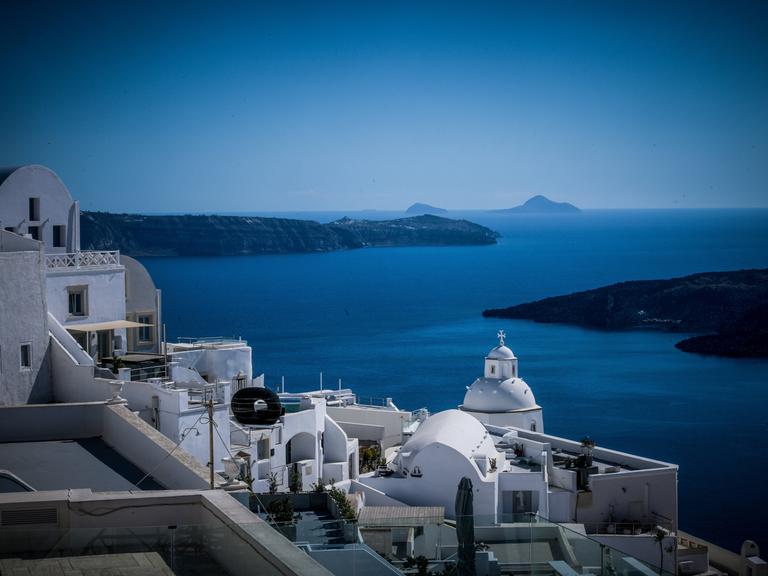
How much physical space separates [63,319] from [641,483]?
2208cm

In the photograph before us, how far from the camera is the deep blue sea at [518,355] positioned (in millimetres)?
63344

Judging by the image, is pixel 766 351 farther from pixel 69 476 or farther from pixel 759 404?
pixel 69 476

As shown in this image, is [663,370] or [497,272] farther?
[497,272]

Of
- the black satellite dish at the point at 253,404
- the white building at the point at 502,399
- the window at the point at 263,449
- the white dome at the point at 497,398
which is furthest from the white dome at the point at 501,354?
the black satellite dish at the point at 253,404

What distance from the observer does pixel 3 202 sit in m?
21.1

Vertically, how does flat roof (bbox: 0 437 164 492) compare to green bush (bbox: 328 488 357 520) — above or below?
above

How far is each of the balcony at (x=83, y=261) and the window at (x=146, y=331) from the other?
68.6 inches

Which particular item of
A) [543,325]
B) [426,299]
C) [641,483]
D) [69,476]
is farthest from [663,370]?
[69,476]

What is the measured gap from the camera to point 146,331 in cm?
2364

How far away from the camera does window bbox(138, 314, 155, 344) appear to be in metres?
23.5

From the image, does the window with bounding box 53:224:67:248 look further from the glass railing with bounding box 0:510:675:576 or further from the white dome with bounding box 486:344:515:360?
the white dome with bounding box 486:344:515:360

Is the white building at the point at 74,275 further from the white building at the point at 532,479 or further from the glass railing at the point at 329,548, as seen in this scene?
the glass railing at the point at 329,548

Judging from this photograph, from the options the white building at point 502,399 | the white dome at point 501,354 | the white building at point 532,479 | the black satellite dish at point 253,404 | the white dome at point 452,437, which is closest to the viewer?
the black satellite dish at point 253,404

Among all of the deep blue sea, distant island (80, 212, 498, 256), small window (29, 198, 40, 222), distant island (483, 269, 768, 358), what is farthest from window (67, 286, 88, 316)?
distant island (483, 269, 768, 358)
